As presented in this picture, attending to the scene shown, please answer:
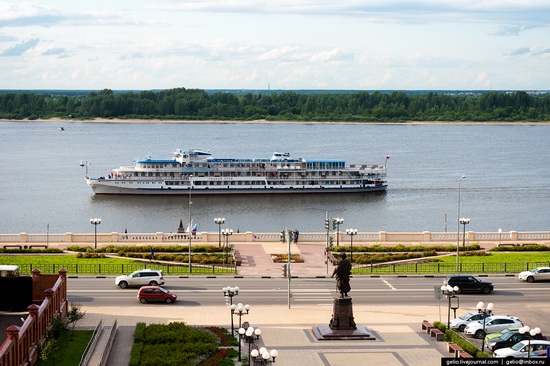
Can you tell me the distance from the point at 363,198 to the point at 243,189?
16.1 metres

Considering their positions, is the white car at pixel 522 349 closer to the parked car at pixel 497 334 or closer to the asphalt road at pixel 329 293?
the parked car at pixel 497 334

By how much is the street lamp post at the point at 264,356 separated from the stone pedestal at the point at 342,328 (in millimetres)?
5527

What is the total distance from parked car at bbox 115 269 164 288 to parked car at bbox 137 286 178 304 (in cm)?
343

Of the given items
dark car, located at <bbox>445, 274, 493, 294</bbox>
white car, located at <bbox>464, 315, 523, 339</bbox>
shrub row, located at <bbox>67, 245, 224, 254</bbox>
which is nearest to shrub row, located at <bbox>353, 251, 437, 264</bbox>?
shrub row, located at <bbox>67, 245, 224, 254</bbox>

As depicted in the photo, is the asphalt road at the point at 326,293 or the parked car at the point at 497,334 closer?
the parked car at the point at 497,334

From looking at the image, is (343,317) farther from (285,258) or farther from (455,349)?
(285,258)

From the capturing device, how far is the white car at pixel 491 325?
46094mm

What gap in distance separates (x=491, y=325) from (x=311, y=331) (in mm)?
8596

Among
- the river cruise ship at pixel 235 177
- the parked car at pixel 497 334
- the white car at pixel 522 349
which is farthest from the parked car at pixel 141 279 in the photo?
the river cruise ship at pixel 235 177

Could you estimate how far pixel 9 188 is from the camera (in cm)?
13500

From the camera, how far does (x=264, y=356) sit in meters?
36.0

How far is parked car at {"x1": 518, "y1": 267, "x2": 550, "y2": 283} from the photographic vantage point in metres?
59.7

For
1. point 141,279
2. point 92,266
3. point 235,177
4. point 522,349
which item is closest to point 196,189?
point 235,177

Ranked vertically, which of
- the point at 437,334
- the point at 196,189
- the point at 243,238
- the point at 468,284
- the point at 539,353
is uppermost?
the point at 196,189
